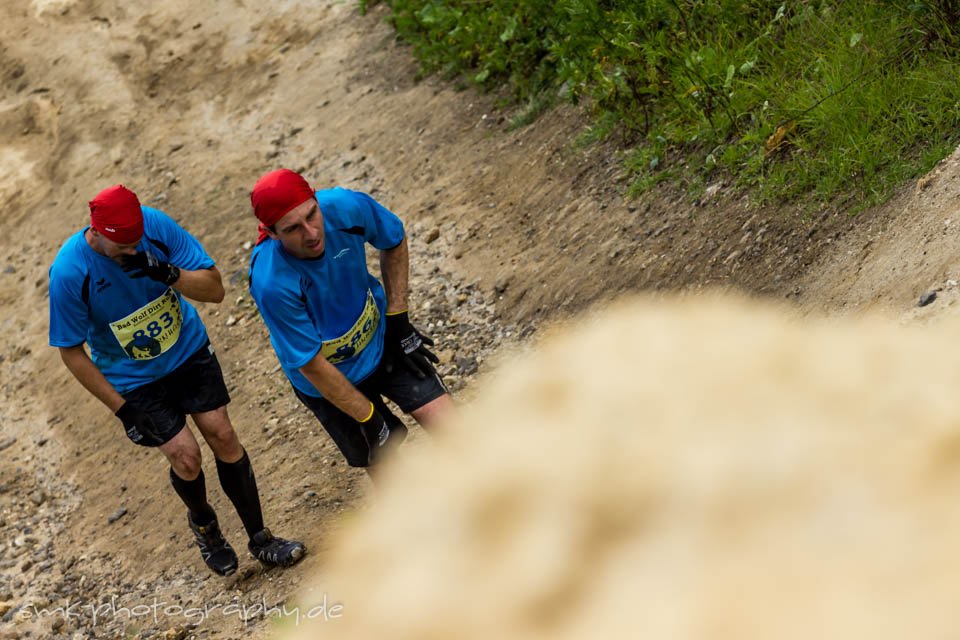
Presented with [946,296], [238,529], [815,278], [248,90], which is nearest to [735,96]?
[815,278]

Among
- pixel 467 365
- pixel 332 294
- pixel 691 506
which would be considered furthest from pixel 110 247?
pixel 691 506

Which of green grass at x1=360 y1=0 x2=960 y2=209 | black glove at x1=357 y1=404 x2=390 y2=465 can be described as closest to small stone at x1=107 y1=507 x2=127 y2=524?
black glove at x1=357 y1=404 x2=390 y2=465

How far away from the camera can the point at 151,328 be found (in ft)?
18.1

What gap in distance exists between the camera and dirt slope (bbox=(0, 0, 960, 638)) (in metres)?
5.93

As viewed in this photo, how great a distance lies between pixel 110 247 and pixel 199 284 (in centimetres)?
45

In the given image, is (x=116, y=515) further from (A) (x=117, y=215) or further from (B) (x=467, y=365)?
(A) (x=117, y=215)

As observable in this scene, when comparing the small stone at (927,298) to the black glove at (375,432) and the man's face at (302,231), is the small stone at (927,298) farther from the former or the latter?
the man's face at (302,231)

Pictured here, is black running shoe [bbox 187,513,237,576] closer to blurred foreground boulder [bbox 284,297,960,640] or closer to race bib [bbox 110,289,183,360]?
race bib [bbox 110,289,183,360]

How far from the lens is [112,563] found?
6938mm

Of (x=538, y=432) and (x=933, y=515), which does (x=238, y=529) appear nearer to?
(x=538, y=432)

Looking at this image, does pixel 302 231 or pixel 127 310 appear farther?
pixel 127 310

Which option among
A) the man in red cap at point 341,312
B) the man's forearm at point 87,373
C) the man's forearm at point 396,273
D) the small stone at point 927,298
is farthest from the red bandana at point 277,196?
the small stone at point 927,298

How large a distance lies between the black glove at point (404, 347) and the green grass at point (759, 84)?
233 centimetres

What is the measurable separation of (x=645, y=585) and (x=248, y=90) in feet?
37.3
